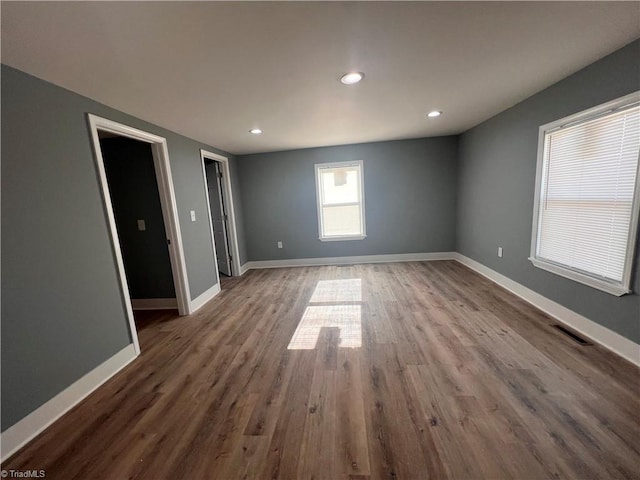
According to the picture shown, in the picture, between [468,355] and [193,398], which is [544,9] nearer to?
[468,355]

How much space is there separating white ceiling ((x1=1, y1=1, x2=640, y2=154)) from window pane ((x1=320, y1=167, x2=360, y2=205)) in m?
2.29

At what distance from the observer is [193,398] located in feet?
5.91

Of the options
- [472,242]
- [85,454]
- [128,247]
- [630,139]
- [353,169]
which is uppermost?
[353,169]

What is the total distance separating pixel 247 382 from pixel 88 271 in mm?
1549

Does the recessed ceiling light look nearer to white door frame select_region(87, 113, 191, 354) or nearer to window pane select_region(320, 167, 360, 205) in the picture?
white door frame select_region(87, 113, 191, 354)

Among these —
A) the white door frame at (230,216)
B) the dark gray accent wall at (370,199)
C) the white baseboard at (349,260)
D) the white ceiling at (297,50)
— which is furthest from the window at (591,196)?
the white door frame at (230,216)

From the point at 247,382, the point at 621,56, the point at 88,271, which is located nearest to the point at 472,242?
the point at 621,56

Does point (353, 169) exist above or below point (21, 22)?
below

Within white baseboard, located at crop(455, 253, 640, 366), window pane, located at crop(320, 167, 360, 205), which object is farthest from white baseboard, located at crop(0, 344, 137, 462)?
white baseboard, located at crop(455, 253, 640, 366)

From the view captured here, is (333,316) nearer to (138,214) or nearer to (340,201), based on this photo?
(340,201)

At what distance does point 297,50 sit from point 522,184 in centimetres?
296

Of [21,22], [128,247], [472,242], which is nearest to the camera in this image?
[21,22]

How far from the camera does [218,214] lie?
4719mm

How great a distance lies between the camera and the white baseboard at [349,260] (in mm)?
4984
